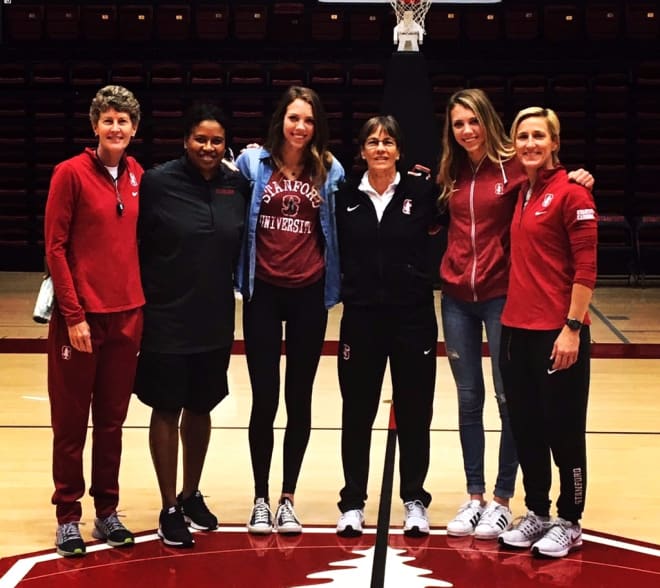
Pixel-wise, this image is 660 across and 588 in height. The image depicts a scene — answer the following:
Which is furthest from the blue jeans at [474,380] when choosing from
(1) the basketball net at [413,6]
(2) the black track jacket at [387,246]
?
(1) the basketball net at [413,6]

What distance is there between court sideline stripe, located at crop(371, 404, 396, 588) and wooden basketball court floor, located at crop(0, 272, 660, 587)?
0.10 ft

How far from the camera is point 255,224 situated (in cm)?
394

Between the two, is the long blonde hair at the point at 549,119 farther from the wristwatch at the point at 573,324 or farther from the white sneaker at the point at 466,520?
the white sneaker at the point at 466,520

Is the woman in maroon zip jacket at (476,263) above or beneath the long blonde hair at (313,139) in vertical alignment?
beneath

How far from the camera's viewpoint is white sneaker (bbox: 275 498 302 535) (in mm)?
3967

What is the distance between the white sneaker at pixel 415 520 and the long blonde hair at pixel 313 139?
1.23 metres

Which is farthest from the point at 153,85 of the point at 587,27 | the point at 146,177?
the point at 146,177

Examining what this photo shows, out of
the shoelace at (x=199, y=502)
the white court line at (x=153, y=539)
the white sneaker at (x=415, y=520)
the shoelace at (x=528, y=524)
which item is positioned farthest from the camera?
the shoelace at (x=199, y=502)

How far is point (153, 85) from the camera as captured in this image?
12453 mm

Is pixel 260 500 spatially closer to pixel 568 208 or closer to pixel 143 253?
pixel 143 253

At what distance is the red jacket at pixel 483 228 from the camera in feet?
12.8

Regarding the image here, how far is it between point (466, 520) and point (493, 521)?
3.9 inches

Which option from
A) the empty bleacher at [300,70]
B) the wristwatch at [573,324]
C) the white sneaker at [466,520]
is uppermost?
the empty bleacher at [300,70]

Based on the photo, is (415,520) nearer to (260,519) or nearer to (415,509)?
(415,509)
